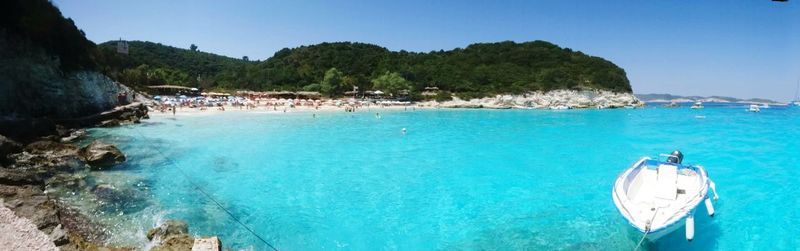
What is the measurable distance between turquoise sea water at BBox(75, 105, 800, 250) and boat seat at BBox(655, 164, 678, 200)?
119 centimetres

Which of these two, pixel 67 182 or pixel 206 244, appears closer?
pixel 206 244

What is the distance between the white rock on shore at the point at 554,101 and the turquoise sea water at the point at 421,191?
48.7m

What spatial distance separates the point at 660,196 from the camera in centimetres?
1016

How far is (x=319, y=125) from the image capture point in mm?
36438

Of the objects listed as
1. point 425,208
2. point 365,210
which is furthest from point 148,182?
point 425,208

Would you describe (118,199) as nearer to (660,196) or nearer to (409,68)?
(660,196)

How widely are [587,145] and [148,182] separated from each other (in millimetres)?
24894

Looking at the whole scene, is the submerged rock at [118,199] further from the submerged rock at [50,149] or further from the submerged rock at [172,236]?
the submerged rock at [50,149]

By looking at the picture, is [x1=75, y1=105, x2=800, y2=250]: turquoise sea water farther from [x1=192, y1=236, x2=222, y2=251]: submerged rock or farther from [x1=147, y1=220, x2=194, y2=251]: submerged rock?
[x1=192, y1=236, x2=222, y2=251]: submerged rock

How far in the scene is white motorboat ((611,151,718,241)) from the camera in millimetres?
8234

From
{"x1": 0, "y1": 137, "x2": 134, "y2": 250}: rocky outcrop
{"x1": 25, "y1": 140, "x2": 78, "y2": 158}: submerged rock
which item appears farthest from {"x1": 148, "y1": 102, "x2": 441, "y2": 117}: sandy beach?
{"x1": 0, "y1": 137, "x2": 134, "y2": 250}: rocky outcrop

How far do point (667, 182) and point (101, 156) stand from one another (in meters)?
19.3

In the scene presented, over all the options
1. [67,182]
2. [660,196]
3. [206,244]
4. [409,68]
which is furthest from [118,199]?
[409,68]

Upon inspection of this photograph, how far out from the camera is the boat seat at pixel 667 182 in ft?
33.8
